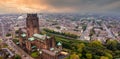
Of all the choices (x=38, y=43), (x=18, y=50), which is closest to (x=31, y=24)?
(x=38, y=43)

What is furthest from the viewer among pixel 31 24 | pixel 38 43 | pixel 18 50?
pixel 31 24

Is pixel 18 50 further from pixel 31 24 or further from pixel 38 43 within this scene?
pixel 31 24

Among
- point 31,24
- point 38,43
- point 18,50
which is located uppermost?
point 31,24

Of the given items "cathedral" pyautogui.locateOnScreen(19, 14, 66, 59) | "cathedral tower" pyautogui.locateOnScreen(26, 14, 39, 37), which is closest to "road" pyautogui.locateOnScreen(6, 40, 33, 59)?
"cathedral" pyautogui.locateOnScreen(19, 14, 66, 59)

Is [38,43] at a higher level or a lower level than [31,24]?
lower

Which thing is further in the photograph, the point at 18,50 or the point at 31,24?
the point at 31,24

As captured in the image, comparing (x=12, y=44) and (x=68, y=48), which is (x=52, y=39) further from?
(x=12, y=44)

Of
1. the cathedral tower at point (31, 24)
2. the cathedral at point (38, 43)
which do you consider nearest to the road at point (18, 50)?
the cathedral at point (38, 43)

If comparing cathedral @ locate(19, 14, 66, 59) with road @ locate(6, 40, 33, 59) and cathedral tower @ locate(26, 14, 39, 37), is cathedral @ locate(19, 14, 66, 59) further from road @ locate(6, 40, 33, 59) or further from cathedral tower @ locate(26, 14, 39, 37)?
road @ locate(6, 40, 33, 59)

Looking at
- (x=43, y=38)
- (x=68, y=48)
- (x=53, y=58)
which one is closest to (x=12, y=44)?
(x=43, y=38)

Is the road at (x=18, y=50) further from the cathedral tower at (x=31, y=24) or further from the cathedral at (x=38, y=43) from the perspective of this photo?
the cathedral tower at (x=31, y=24)
